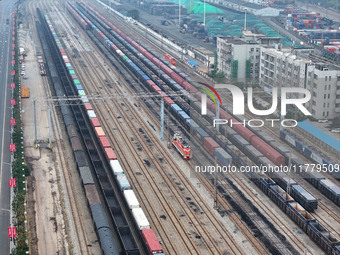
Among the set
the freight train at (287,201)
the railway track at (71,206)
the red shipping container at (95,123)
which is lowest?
the railway track at (71,206)

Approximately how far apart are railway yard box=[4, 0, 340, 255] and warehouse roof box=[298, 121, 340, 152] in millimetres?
1552

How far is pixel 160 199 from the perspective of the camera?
69.1m

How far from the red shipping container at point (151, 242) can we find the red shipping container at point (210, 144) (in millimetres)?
26222

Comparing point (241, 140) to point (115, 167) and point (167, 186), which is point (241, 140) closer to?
point (167, 186)

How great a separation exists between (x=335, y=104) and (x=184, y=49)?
248ft

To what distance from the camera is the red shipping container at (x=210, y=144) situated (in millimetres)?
79625

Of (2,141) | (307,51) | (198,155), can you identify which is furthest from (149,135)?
(307,51)

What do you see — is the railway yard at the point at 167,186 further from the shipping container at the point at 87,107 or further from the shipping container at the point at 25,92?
the shipping container at the point at 25,92

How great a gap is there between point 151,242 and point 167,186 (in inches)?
775

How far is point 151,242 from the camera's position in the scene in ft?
176

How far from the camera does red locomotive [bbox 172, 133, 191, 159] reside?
81.2 m

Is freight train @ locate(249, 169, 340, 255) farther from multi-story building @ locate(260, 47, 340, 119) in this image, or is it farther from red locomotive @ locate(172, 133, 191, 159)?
multi-story building @ locate(260, 47, 340, 119)

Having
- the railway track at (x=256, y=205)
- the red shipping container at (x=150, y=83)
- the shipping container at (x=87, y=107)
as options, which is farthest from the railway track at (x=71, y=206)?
the red shipping container at (x=150, y=83)

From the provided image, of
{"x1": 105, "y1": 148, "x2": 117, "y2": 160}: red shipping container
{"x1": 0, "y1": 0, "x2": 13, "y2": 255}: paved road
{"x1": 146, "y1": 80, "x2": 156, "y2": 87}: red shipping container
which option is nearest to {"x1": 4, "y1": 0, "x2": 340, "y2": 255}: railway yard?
{"x1": 105, "y1": 148, "x2": 117, "y2": 160}: red shipping container
